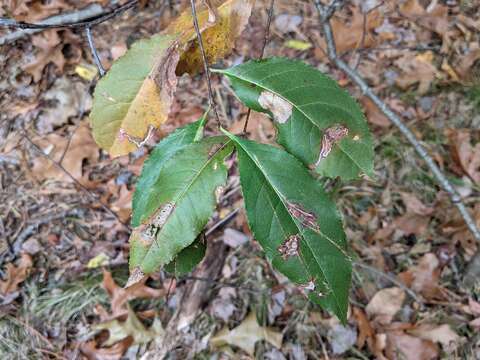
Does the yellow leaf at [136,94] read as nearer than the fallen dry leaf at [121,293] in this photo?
Yes

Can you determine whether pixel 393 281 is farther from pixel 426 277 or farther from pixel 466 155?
pixel 466 155

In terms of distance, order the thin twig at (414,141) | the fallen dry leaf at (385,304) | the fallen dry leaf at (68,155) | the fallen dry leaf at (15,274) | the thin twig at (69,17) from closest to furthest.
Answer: the thin twig at (414,141), the fallen dry leaf at (385,304), the fallen dry leaf at (15,274), the fallen dry leaf at (68,155), the thin twig at (69,17)

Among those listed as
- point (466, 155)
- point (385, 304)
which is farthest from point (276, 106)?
point (466, 155)

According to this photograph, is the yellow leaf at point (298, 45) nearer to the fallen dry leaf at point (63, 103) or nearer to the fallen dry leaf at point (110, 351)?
the fallen dry leaf at point (63, 103)

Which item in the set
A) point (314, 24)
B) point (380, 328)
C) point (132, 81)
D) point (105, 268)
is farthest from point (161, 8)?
point (380, 328)

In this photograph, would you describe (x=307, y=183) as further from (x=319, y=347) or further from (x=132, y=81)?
(x=319, y=347)

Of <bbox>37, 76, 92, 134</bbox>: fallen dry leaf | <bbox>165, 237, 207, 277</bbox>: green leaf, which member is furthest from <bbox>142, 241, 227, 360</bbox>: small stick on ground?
<bbox>37, 76, 92, 134</bbox>: fallen dry leaf

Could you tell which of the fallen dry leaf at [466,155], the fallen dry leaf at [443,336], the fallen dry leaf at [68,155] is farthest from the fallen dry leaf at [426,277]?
the fallen dry leaf at [68,155]
